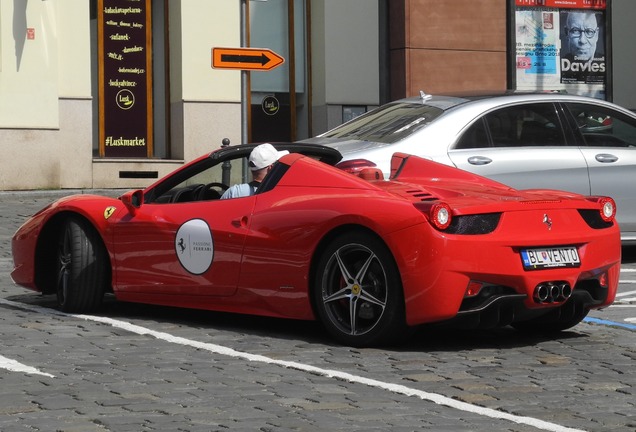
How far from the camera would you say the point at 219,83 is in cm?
2230

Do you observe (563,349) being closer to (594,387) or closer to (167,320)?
(594,387)

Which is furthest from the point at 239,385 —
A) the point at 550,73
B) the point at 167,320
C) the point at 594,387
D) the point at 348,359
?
the point at 550,73

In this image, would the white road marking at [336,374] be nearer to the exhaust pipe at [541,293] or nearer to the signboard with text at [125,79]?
the exhaust pipe at [541,293]

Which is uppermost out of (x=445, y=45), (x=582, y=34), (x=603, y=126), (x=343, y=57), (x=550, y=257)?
(x=582, y=34)

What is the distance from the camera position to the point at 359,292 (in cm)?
815

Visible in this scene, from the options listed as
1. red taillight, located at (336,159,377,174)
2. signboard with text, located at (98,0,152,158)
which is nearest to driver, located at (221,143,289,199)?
red taillight, located at (336,159,377,174)

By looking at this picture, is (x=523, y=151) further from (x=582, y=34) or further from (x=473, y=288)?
(x=582, y=34)

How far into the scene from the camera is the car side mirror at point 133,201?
9.48 metres

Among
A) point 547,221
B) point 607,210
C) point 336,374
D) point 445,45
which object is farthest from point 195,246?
point 445,45

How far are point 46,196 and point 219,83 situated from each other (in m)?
3.53

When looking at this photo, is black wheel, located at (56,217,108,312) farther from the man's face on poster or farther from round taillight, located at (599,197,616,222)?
the man's face on poster

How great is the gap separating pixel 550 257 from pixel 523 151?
409 cm

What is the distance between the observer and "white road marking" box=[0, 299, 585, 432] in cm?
608

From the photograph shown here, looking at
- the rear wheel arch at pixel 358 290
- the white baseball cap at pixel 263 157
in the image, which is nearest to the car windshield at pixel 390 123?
the white baseball cap at pixel 263 157
